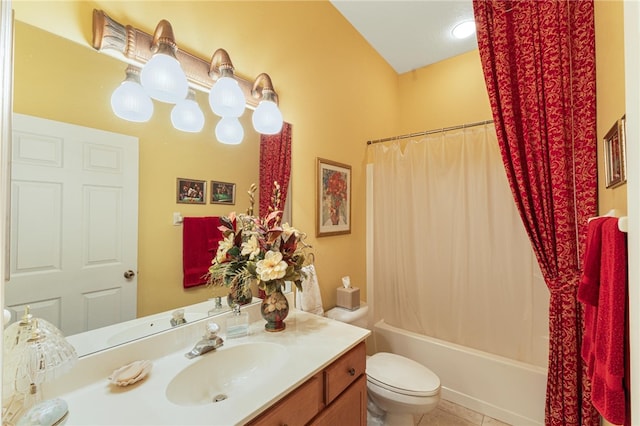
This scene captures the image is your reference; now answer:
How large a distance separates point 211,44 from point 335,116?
997 millimetres

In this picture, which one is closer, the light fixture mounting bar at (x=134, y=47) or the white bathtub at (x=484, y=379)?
the light fixture mounting bar at (x=134, y=47)

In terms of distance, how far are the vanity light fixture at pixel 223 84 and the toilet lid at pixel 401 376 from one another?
165 cm

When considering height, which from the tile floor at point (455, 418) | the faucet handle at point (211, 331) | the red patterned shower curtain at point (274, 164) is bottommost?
the tile floor at point (455, 418)

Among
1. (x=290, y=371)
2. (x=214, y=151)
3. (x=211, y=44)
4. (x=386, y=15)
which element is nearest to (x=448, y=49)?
(x=386, y=15)

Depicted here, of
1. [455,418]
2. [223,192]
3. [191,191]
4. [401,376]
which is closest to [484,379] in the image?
[455,418]

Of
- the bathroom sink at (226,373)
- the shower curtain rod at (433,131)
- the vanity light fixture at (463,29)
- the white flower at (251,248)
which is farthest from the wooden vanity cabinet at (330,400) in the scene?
the vanity light fixture at (463,29)

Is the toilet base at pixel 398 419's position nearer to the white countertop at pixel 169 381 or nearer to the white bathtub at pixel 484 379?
the white bathtub at pixel 484 379

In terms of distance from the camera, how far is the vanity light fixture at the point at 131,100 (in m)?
1.02

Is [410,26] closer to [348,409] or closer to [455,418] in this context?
[348,409]

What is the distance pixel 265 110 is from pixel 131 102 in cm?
59

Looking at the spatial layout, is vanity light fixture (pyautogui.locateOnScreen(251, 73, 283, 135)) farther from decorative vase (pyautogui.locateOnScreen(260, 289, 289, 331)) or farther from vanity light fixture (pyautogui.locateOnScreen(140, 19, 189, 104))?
decorative vase (pyautogui.locateOnScreen(260, 289, 289, 331))

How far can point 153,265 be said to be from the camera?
113 centimetres

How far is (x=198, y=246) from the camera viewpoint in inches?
49.4

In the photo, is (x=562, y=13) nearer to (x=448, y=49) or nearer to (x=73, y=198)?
(x=448, y=49)
